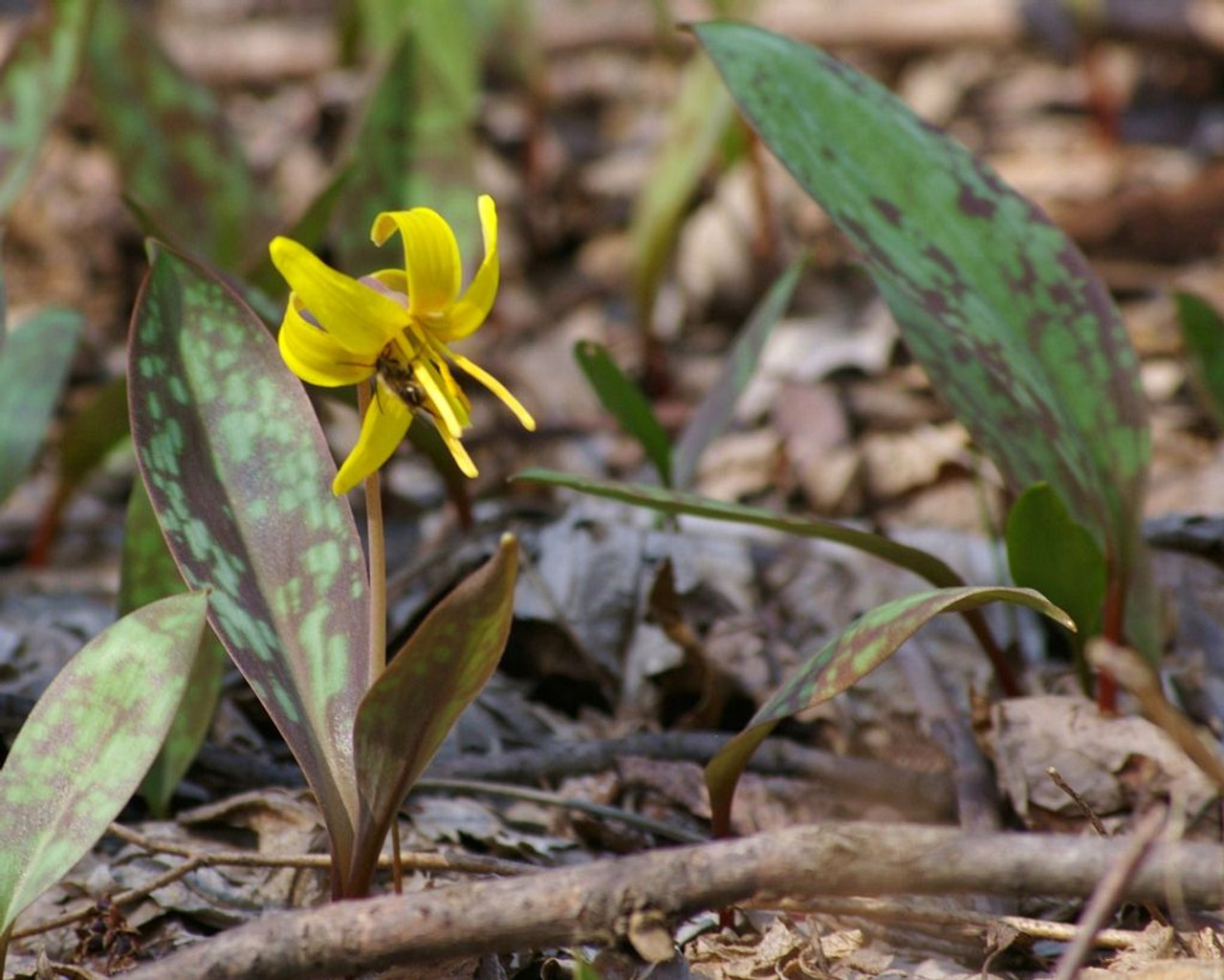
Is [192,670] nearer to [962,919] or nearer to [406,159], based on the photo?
[962,919]

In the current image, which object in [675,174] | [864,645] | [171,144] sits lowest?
Result: [864,645]

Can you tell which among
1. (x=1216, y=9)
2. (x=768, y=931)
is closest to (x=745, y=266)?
(x=1216, y=9)

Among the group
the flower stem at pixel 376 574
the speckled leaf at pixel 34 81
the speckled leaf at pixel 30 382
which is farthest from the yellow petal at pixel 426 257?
the speckled leaf at pixel 34 81

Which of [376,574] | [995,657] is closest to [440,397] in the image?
[376,574]

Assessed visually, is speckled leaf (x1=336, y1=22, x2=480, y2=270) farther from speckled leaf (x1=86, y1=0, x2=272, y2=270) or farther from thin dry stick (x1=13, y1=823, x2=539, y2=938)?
thin dry stick (x1=13, y1=823, x2=539, y2=938)

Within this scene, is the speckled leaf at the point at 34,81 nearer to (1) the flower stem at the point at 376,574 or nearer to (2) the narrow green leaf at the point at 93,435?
(2) the narrow green leaf at the point at 93,435
